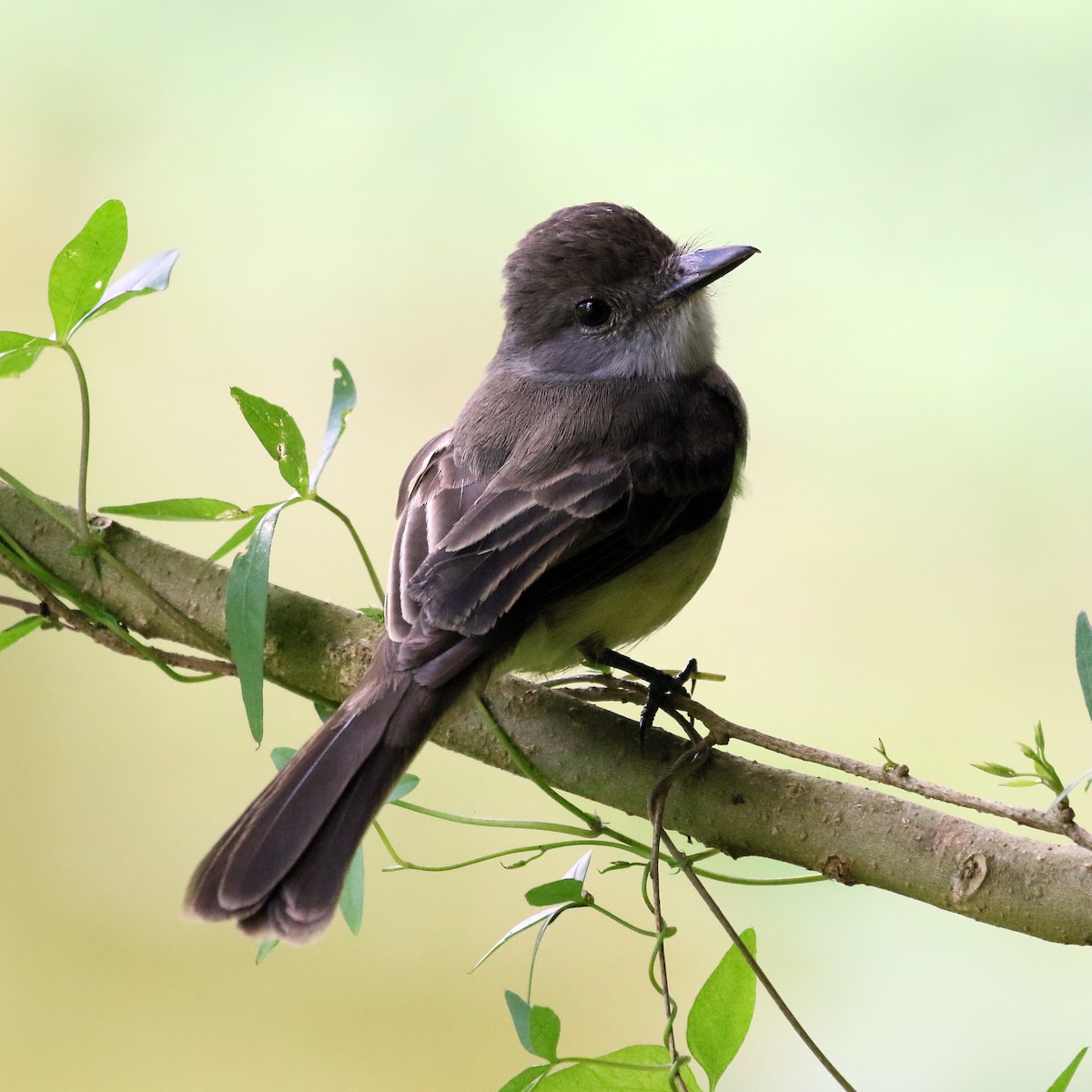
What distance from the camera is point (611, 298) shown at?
Result: 2.07m

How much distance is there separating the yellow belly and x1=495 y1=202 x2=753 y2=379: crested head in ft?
0.99

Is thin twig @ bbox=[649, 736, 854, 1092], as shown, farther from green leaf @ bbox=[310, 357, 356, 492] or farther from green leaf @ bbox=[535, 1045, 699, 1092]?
green leaf @ bbox=[310, 357, 356, 492]

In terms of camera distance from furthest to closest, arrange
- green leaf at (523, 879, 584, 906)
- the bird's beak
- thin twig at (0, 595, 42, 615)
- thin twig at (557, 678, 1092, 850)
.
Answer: the bird's beak < thin twig at (0, 595, 42, 615) < green leaf at (523, 879, 584, 906) < thin twig at (557, 678, 1092, 850)

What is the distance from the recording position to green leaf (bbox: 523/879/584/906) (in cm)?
119

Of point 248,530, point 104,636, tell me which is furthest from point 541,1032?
point 104,636

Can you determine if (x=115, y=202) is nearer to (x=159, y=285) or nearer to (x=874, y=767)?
(x=159, y=285)

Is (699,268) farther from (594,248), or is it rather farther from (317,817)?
(317,817)

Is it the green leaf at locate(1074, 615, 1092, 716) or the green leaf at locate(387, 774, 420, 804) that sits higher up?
the green leaf at locate(387, 774, 420, 804)

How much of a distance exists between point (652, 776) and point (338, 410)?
0.54m

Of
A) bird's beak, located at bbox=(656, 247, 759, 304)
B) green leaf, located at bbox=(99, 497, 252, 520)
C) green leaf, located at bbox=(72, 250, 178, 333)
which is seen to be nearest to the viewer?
green leaf, located at bbox=(72, 250, 178, 333)

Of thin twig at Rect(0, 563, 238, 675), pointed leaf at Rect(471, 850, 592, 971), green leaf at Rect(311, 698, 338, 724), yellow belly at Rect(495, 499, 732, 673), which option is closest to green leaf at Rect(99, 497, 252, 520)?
thin twig at Rect(0, 563, 238, 675)

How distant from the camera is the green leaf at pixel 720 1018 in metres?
1.09

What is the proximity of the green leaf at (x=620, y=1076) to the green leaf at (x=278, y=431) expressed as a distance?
67 centimetres

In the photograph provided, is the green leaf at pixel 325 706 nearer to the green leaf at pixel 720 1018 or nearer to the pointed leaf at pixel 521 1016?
the pointed leaf at pixel 521 1016
